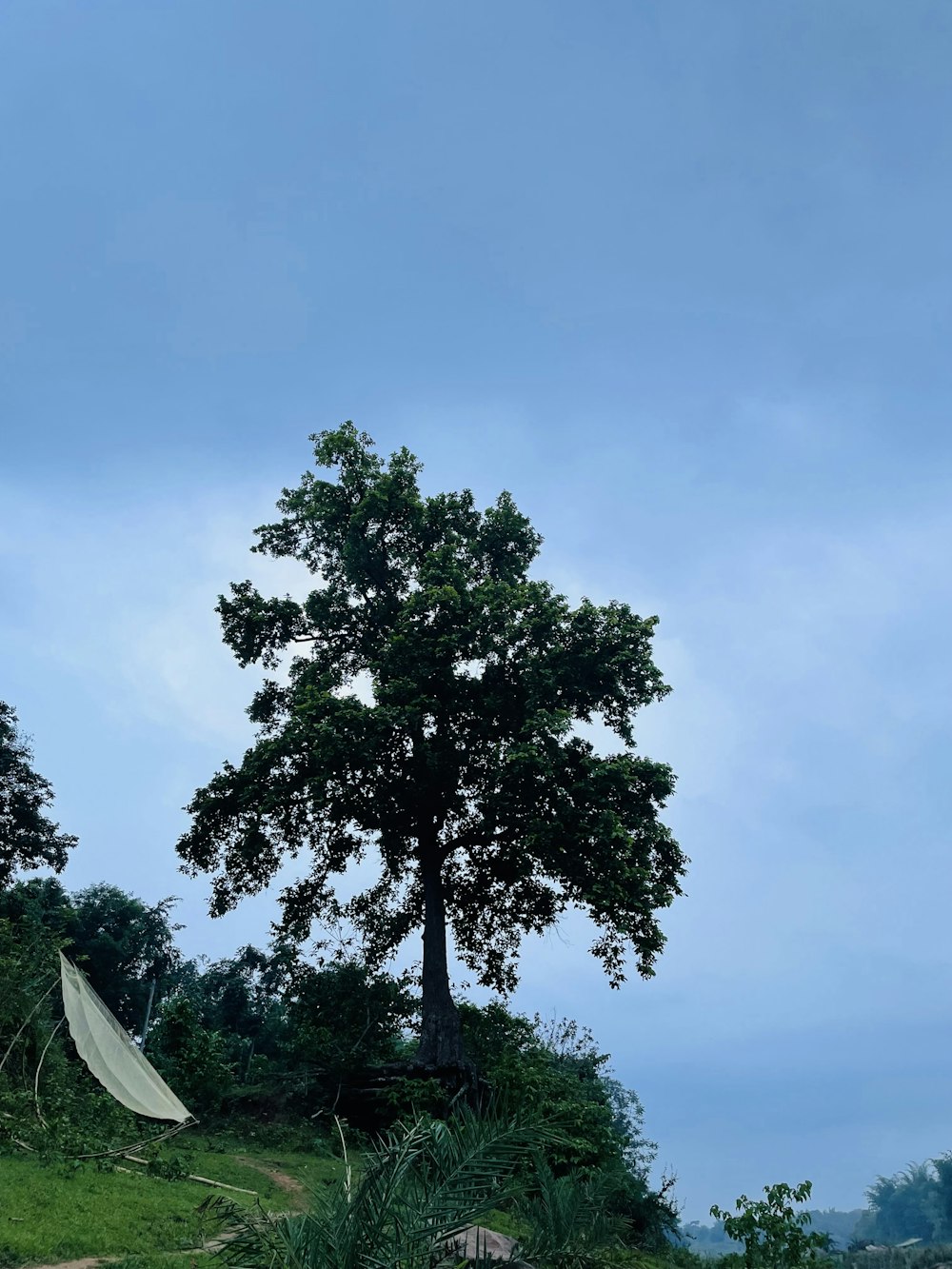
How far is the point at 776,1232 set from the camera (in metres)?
11.4

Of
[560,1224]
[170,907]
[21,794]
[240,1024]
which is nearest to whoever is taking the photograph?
[560,1224]

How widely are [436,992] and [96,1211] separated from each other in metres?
13.1

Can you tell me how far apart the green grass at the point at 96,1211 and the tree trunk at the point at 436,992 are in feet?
25.0

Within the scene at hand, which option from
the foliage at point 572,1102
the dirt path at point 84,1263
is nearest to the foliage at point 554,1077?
the foliage at point 572,1102

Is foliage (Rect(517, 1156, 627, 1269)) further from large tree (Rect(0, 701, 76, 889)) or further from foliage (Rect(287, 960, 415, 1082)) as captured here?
large tree (Rect(0, 701, 76, 889))

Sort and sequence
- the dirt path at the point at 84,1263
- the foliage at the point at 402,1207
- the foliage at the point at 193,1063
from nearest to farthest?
1. the foliage at the point at 402,1207
2. the dirt path at the point at 84,1263
3. the foliage at the point at 193,1063

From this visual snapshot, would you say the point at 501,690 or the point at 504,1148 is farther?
the point at 501,690

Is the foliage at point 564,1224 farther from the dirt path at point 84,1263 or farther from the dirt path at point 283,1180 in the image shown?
the dirt path at point 283,1180

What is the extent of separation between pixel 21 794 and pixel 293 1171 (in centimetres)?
2842

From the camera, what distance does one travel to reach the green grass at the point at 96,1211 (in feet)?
30.4

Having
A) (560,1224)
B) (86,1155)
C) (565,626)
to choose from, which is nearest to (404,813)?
(565,626)

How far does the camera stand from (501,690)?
24.0 m

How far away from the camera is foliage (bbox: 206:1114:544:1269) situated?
4109 millimetres

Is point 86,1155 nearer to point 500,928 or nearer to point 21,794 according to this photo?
point 500,928
